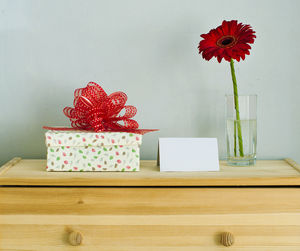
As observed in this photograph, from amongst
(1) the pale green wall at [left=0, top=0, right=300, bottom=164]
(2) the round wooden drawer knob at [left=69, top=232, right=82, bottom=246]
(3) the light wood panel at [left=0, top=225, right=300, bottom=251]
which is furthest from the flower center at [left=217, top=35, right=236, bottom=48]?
(2) the round wooden drawer knob at [left=69, top=232, right=82, bottom=246]

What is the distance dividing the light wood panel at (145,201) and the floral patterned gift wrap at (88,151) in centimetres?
11

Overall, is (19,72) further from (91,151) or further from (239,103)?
(239,103)

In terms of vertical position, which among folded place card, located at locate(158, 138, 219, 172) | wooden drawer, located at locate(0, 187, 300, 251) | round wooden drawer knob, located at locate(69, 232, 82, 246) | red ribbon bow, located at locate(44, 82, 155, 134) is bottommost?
round wooden drawer knob, located at locate(69, 232, 82, 246)

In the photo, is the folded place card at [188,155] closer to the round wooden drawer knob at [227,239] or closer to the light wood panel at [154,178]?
the light wood panel at [154,178]

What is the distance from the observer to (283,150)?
1.46 meters

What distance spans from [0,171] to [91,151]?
0.29 metres

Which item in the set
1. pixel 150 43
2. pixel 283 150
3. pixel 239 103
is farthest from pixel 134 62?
pixel 283 150

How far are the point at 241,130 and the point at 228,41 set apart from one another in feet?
1.05

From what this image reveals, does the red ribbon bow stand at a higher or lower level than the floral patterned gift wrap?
higher

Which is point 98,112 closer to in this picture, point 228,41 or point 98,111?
point 98,111

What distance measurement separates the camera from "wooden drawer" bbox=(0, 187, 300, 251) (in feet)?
3.55

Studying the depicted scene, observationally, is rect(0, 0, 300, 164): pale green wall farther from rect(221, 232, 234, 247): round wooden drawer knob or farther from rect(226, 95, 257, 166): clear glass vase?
rect(221, 232, 234, 247): round wooden drawer knob

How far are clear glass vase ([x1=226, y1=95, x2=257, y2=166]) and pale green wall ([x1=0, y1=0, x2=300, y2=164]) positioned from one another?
151 mm

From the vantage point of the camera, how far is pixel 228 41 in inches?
50.6
